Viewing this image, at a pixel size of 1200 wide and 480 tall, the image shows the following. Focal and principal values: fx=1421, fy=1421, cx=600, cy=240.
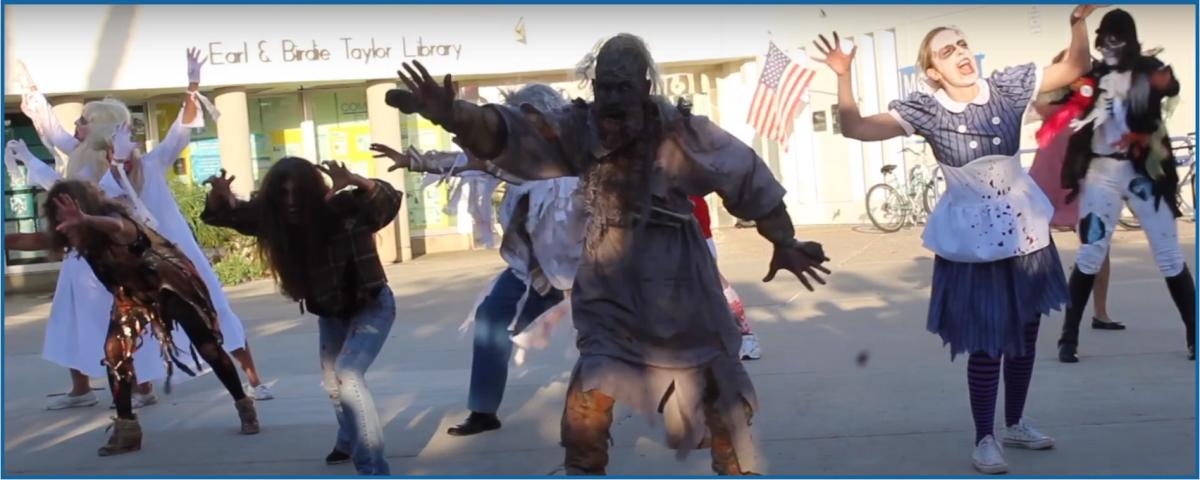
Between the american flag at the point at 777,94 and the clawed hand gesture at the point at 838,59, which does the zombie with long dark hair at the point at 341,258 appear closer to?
the clawed hand gesture at the point at 838,59

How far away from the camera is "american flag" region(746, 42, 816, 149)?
1609 cm

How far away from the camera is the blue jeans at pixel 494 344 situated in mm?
6078

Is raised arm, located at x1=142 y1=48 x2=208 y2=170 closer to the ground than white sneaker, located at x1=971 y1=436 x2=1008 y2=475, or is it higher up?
higher up

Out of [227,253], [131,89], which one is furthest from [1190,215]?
[131,89]

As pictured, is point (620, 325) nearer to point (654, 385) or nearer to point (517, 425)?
point (654, 385)

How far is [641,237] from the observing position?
3994 millimetres

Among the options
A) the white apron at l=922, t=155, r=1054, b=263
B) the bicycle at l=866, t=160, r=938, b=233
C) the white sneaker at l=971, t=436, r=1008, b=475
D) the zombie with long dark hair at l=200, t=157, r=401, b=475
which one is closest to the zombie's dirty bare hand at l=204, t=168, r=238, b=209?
the zombie with long dark hair at l=200, t=157, r=401, b=475

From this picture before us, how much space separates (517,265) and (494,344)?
15.8 inches

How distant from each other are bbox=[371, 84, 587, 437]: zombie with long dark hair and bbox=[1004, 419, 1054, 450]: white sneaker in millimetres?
1786

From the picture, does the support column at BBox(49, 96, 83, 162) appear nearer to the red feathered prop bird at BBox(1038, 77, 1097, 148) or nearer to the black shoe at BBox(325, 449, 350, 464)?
the black shoe at BBox(325, 449, 350, 464)

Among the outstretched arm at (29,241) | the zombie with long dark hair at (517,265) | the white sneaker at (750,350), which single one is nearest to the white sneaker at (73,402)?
the outstretched arm at (29,241)

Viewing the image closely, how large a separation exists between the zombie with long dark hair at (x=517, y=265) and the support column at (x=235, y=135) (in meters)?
9.61

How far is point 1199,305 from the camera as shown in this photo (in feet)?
22.1

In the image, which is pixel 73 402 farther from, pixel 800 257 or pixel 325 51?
pixel 325 51
